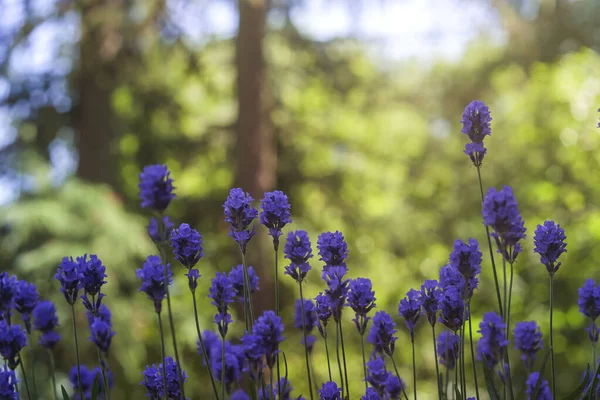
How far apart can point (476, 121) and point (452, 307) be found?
0.52 m

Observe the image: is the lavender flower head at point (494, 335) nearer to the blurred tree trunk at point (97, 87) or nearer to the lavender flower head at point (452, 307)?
the lavender flower head at point (452, 307)

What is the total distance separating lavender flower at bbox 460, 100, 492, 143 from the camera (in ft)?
5.51

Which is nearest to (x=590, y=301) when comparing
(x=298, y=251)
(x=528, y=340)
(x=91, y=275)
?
(x=528, y=340)

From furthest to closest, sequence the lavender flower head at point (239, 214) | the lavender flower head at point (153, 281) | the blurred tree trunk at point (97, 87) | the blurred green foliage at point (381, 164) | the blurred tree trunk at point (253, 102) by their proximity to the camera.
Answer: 1. the blurred green foliage at point (381, 164)
2. the blurred tree trunk at point (97, 87)
3. the blurred tree trunk at point (253, 102)
4. the lavender flower head at point (239, 214)
5. the lavender flower head at point (153, 281)

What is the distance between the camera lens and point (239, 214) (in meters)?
1.65

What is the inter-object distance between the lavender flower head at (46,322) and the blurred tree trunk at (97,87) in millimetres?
6765

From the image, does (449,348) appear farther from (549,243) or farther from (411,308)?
(549,243)

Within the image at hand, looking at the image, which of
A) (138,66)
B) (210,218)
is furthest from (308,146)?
(138,66)

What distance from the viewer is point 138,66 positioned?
8.84 m

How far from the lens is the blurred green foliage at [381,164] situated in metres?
9.02

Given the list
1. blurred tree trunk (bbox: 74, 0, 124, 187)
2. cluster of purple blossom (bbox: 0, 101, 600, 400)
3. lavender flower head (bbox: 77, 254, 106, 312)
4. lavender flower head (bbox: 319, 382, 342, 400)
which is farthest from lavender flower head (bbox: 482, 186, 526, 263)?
blurred tree trunk (bbox: 74, 0, 124, 187)

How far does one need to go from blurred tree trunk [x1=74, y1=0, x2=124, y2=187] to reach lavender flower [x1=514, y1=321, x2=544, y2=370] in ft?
24.2

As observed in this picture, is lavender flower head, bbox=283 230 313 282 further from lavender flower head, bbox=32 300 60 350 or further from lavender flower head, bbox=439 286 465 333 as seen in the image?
lavender flower head, bbox=32 300 60 350

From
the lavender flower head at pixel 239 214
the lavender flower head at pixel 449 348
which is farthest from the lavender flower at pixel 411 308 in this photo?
the lavender flower head at pixel 239 214
